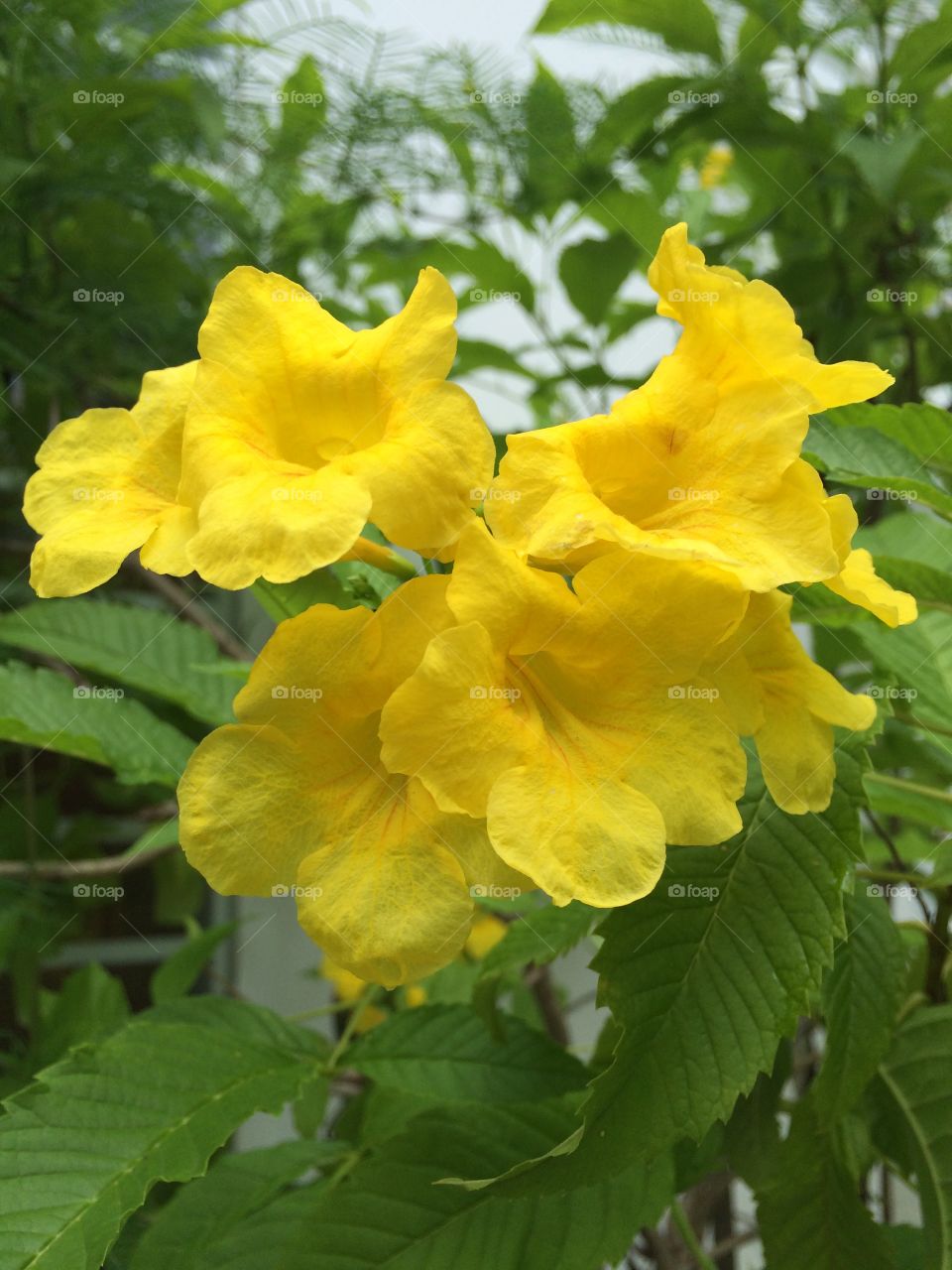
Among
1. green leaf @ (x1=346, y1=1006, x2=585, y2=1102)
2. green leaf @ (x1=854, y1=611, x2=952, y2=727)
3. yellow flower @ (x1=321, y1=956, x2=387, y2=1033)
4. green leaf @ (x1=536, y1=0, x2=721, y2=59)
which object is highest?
green leaf @ (x1=536, y1=0, x2=721, y2=59)

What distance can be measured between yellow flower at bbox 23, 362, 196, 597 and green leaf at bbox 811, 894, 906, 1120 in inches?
13.9

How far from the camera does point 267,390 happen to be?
0.40 m

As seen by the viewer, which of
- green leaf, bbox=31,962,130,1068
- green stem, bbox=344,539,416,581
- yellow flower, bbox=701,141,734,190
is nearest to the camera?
green stem, bbox=344,539,416,581

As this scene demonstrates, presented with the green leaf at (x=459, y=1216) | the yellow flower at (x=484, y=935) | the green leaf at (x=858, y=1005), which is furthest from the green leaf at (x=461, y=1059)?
the yellow flower at (x=484, y=935)

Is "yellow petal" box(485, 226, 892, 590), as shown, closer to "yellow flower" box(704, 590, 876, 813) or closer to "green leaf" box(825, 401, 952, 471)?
"yellow flower" box(704, 590, 876, 813)

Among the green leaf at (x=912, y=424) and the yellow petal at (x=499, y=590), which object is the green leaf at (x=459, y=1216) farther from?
the green leaf at (x=912, y=424)

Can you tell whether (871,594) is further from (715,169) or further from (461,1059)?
(715,169)

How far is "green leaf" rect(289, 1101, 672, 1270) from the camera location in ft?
1.52

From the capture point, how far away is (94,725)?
0.69 metres

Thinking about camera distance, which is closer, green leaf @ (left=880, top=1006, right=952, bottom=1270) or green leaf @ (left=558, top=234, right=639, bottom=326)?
green leaf @ (left=880, top=1006, right=952, bottom=1270)

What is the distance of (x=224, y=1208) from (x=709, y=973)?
0.33m

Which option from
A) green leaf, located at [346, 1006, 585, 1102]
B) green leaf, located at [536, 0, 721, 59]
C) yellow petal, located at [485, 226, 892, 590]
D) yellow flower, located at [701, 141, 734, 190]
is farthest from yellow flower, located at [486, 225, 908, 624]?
yellow flower, located at [701, 141, 734, 190]

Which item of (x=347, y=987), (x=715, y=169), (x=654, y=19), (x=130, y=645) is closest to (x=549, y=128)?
(x=654, y=19)

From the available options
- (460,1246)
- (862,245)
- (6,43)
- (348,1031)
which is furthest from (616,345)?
(460,1246)
